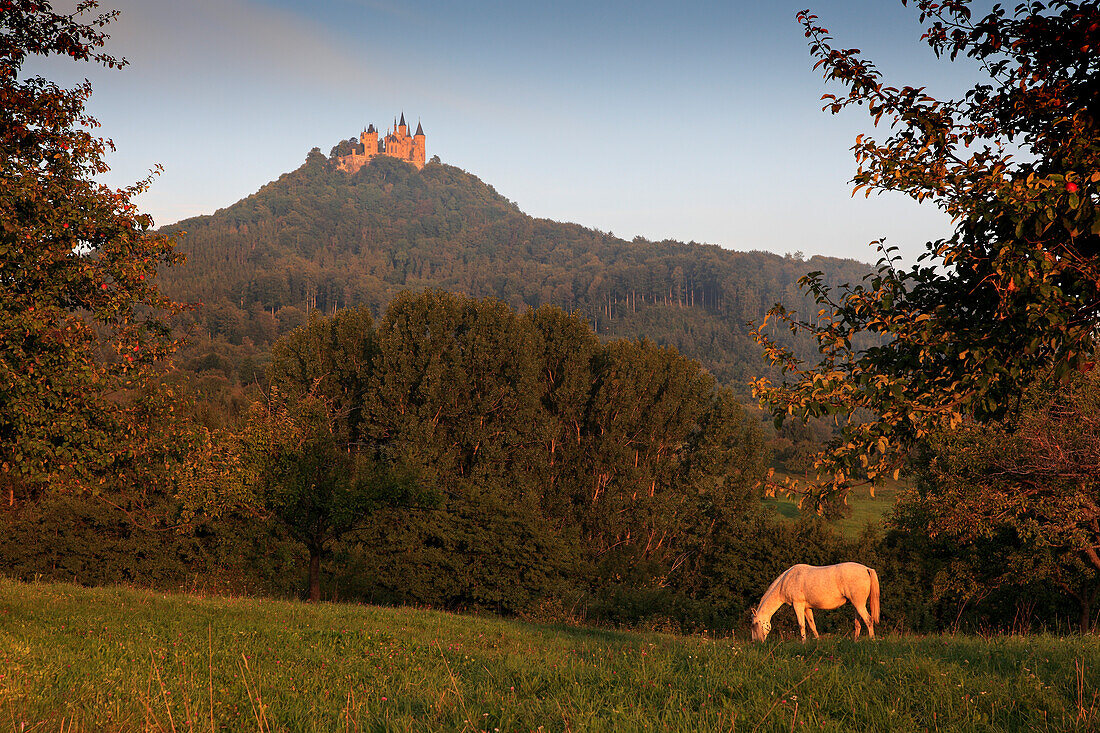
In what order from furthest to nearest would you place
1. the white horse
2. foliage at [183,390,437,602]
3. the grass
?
foliage at [183,390,437,602], the white horse, the grass

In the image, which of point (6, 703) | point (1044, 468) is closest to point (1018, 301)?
point (6, 703)

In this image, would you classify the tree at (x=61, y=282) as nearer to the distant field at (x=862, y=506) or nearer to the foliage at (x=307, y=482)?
the foliage at (x=307, y=482)

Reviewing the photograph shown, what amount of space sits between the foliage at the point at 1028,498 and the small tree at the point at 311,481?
22.1m

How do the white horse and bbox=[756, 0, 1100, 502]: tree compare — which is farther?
the white horse

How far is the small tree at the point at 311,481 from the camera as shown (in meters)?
27.2

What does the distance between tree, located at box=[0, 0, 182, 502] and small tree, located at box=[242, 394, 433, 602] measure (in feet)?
40.4

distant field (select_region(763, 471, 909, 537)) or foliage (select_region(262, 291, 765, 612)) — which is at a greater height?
foliage (select_region(262, 291, 765, 612))

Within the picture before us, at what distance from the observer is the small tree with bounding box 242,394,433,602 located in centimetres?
2717

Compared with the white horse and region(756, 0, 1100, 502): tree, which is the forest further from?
the white horse

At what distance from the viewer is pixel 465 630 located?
17.6 m

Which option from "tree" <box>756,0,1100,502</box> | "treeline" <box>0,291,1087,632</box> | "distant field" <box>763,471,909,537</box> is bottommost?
"distant field" <box>763,471,909,537</box>

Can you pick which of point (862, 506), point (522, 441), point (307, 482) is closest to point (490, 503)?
point (522, 441)

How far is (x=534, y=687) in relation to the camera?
7027 mm

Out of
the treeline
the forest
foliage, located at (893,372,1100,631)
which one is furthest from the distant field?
foliage, located at (893,372,1100,631)
